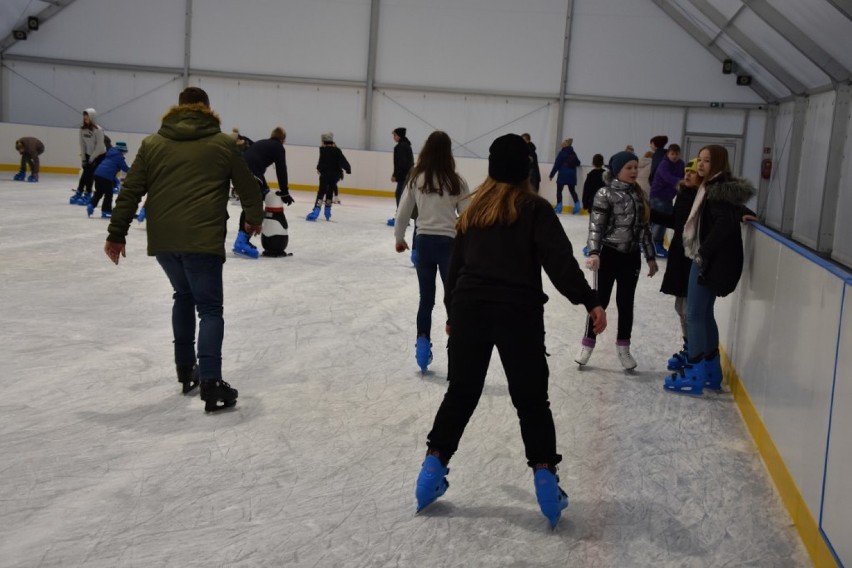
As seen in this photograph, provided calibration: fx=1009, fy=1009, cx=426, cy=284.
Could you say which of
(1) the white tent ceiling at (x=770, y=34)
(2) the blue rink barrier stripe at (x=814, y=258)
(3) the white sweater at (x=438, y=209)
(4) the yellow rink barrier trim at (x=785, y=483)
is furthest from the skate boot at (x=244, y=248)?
(1) the white tent ceiling at (x=770, y=34)

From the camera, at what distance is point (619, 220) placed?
589cm

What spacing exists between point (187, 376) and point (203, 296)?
58 cm

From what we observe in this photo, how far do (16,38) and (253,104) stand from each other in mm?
5754

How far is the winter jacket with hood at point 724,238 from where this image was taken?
5336 millimetres

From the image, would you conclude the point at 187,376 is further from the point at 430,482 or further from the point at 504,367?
the point at 504,367

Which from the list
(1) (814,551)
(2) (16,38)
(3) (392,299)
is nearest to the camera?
(1) (814,551)

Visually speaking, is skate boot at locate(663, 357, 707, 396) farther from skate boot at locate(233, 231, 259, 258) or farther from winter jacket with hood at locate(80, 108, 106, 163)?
winter jacket with hood at locate(80, 108, 106, 163)

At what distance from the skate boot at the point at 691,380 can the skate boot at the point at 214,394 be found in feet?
8.15

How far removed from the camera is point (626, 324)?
6094mm

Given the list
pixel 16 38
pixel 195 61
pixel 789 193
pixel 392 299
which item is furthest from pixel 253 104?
pixel 392 299

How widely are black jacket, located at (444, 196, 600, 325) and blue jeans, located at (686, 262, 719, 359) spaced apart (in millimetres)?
2362

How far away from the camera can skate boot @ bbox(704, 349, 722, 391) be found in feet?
18.7

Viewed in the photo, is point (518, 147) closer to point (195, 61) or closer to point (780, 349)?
point (780, 349)

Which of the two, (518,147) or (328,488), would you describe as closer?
(518,147)
